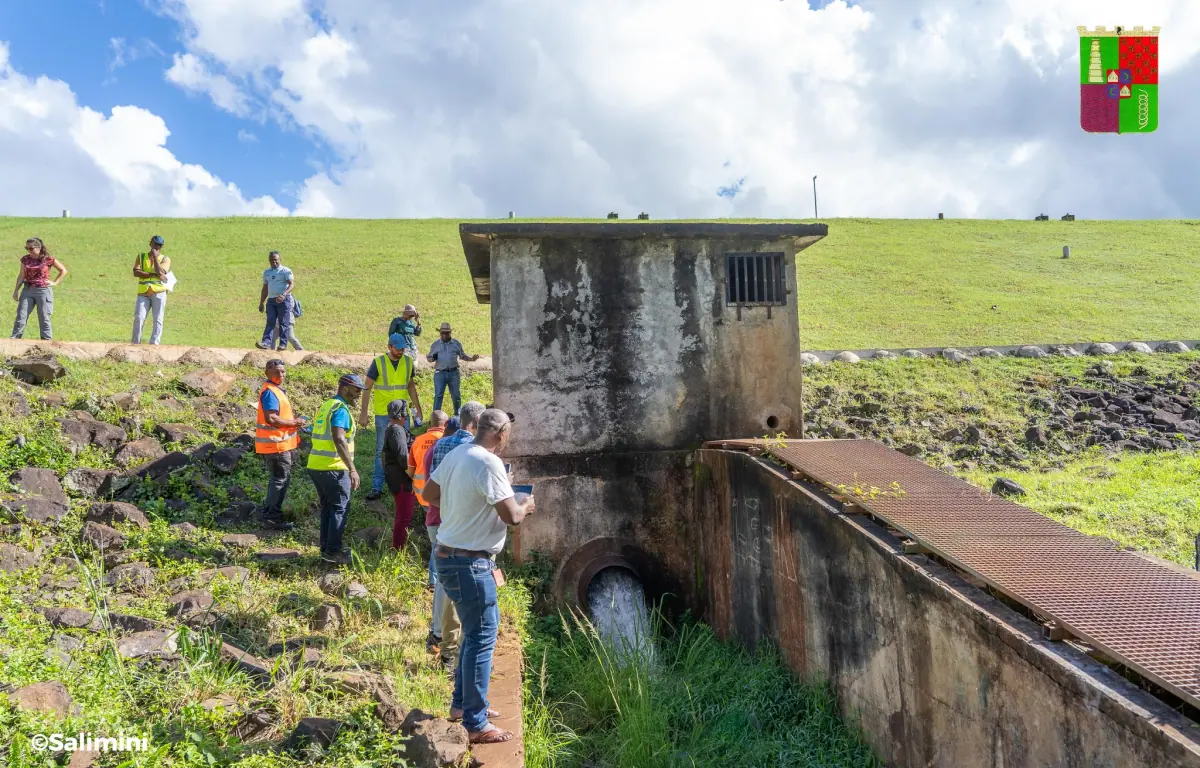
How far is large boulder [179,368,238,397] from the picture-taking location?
12.4m

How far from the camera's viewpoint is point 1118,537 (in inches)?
359

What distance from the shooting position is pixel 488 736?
→ 4.77 metres

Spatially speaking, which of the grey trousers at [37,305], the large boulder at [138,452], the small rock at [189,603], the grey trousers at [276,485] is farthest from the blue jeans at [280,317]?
the small rock at [189,603]

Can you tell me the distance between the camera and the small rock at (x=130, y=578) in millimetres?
6555

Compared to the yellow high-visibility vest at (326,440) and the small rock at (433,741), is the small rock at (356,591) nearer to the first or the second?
the yellow high-visibility vest at (326,440)

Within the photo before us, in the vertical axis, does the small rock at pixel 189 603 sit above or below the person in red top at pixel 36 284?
below

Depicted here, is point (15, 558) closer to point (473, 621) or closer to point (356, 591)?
point (356, 591)

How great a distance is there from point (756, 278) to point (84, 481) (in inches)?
314

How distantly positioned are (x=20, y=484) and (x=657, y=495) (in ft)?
21.9

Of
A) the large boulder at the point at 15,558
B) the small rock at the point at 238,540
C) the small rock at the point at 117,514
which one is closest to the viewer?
the large boulder at the point at 15,558

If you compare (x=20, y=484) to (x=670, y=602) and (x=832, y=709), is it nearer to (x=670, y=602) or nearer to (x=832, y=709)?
(x=670, y=602)

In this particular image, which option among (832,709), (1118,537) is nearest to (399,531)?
(832,709)

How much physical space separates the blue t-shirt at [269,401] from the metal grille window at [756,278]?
513 cm

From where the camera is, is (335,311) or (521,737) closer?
(521,737)
